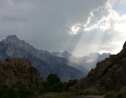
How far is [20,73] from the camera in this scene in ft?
375

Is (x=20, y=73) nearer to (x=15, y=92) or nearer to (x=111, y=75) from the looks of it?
(x=111, y=75)

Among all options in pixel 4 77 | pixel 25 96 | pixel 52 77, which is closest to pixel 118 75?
pixel 25 96

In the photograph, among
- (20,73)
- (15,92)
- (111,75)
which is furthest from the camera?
(20,73)

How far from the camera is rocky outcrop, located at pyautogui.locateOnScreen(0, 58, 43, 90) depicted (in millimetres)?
105006

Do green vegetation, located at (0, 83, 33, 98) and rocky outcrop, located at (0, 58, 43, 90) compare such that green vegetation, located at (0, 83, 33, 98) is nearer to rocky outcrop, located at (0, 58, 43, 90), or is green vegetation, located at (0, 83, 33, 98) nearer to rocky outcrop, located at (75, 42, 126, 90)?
rocky outcrop, located at (75, 42, 126, 90)

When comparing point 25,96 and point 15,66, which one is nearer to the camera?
point 25,96

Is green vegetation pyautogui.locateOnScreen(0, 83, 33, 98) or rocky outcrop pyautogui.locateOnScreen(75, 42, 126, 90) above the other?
rocky outcrop pyautogui.locateOnScreen(75, 42, 126, 90)

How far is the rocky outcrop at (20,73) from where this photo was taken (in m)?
105

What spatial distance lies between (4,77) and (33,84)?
19903mm

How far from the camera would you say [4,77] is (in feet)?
335

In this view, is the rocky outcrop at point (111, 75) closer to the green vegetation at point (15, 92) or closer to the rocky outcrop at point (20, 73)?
the green vegetation at point (15, 92)

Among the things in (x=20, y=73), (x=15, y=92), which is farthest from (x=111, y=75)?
(x=20, y=73)

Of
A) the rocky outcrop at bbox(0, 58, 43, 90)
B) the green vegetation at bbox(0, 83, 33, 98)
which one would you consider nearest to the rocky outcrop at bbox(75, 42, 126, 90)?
the green vegetation at bbox(0, 83, 33, 98)

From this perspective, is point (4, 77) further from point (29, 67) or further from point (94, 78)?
point (94, 78)
